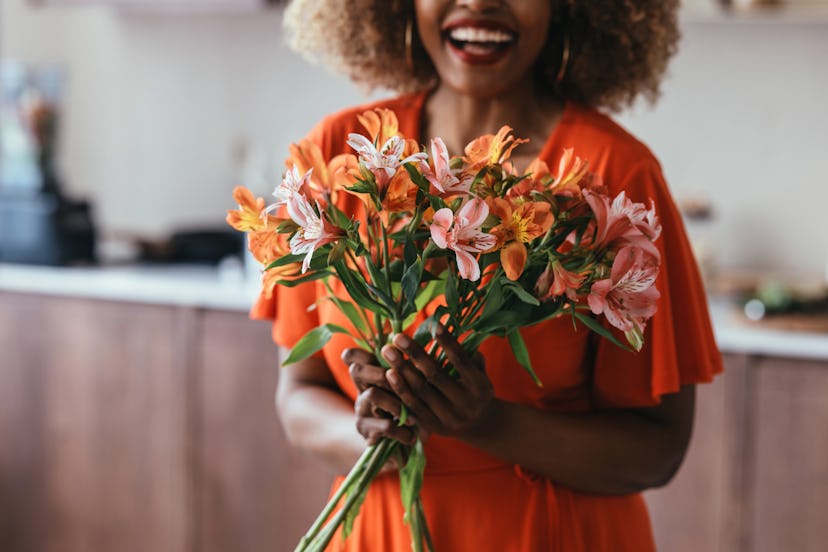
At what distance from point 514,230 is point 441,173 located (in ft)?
0.27

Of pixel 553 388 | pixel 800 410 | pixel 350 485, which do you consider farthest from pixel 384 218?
pixel 800 410

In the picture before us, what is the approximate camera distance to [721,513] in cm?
231

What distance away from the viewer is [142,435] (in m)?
2.80

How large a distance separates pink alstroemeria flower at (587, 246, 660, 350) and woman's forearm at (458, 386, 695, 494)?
0.90ft

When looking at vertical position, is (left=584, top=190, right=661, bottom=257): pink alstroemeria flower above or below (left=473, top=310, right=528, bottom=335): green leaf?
above

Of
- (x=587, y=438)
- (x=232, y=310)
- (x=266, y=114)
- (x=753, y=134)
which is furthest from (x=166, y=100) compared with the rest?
(x=587, y=438)

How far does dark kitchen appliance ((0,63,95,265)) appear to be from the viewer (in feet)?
9.73

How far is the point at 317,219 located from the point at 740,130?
83.5 inches

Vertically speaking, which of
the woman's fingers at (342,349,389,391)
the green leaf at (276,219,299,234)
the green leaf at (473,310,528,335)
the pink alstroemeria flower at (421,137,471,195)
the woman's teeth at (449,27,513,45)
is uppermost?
the woman's teeth at (449,27,513,45)

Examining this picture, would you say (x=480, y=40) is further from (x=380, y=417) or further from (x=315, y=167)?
(x=380, y=417)

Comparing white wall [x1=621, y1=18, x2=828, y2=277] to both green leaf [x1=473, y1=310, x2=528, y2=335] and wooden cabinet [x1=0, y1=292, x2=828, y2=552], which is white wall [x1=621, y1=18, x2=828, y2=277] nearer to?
wooden cabinet [x1=0, y1=292, x2=828, y2=552]

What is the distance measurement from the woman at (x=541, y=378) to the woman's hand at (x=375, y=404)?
0.41ft

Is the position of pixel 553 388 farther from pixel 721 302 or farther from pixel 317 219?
→ pixel 721 302

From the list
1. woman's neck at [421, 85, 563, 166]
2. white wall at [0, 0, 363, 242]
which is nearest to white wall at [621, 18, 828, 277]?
white wall at [0, 0, 363, 242]
